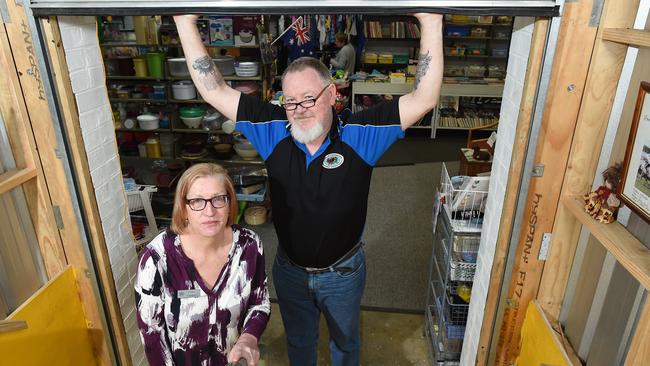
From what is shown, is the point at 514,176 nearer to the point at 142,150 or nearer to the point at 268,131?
the point at 268,131

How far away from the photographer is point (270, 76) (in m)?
4.37

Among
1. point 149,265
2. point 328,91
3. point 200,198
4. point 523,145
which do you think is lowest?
point 149,265

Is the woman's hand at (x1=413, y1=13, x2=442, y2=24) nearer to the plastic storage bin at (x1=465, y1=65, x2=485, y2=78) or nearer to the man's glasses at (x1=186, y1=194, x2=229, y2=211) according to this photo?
the man's glasses at (x1=186, y1=194, x2=229, y2=211)

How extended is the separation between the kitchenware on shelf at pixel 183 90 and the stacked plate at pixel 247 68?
1.59 ft

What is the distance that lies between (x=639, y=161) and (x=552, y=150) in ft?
0.93

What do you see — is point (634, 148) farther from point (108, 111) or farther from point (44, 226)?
point (44, 226)

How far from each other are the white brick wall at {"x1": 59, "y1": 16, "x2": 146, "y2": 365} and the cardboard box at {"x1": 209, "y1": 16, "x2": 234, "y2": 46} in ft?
8.13

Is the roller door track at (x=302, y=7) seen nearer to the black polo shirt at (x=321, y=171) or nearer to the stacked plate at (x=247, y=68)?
the black polo shirt at (x=321, y=171)

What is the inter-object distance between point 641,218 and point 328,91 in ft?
3.60

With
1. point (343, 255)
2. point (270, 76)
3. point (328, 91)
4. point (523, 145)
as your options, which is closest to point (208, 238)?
point (343, 255)

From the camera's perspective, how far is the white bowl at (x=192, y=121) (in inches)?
167

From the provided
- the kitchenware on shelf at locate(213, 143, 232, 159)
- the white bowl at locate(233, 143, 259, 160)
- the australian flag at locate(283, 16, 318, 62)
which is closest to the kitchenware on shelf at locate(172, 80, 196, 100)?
the kitchenware on shelf at locate(213, 143, 232, 159)

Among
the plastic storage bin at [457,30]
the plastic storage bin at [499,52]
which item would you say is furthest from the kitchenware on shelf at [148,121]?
the plastic storage bin at [499,52]

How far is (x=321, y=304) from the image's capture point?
2020mm
